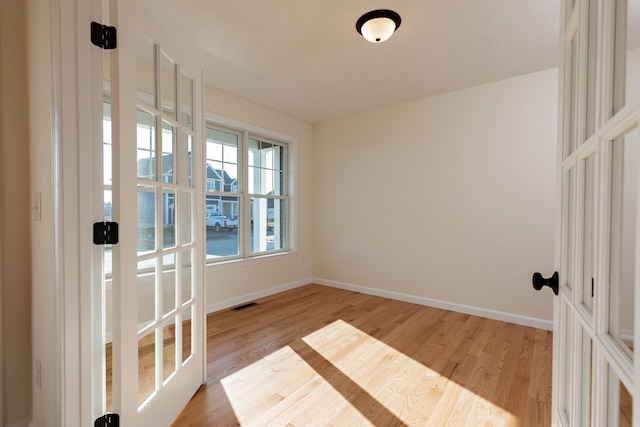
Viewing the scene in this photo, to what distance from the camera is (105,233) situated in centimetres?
115

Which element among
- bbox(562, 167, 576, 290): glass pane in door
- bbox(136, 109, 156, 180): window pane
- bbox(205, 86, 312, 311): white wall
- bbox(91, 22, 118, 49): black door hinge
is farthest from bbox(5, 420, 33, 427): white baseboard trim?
bbox(562, 167, 576, 290): glass pane in door

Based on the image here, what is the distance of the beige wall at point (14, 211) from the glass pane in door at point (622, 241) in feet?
6.98

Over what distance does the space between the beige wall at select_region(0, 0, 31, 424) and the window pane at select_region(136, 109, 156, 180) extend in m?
0.57

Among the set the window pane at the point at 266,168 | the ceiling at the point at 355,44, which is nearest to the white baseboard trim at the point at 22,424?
the ceiling at the point at 355,44

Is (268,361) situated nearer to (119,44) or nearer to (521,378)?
(521,378)

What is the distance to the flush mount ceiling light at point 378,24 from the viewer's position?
79.0 inches

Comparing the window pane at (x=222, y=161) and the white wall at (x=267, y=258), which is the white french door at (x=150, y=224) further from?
the window pane at (x=222, y=161)

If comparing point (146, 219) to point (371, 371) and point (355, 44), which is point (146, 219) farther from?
point (355, 44)

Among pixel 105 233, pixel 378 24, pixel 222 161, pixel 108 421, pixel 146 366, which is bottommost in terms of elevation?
pixel 108 421

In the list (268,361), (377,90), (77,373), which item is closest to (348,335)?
(268,361)

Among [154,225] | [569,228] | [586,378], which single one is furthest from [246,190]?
[586,378]

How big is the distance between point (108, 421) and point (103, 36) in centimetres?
156

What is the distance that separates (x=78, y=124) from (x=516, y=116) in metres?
3.60

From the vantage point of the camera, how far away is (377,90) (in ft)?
11.1
